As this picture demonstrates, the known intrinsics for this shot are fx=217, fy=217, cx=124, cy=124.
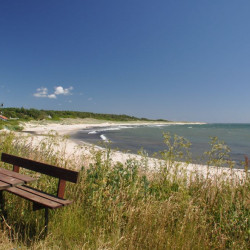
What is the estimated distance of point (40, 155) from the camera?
5.58m

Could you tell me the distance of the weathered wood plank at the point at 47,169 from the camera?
2.97m

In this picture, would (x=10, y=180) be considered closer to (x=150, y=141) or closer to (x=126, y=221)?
(x=126, y=221)

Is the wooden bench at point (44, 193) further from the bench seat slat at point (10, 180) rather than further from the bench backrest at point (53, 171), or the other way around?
the bench seat slat at point (10, 180)

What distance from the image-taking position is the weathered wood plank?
117 inches

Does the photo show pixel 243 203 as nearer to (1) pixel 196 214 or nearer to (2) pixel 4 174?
(1) pixel 196 214

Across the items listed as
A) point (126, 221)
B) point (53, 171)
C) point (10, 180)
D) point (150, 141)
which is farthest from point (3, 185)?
point (150, 141)

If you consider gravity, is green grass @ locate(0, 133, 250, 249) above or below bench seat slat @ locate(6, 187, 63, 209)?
below

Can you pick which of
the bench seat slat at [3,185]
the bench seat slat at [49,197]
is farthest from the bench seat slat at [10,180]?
the bench seat slat at [49,197]

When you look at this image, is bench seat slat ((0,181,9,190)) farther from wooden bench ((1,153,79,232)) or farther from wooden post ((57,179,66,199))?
wooden post ((57,179,66,199))

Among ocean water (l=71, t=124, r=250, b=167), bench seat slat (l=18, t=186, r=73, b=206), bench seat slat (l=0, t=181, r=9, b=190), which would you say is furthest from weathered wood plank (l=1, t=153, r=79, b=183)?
ocean water (l=71, t=124, r=250, b=167)

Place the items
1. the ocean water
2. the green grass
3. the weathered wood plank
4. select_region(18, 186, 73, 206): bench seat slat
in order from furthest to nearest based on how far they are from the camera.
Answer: the ocean water < the weathered wood plank < select_region(18, 186, 73, 206): bench seat slat < the green grass

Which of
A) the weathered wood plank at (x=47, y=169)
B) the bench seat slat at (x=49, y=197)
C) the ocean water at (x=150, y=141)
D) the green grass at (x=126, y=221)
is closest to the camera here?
the green grass at (x=126, y=221)

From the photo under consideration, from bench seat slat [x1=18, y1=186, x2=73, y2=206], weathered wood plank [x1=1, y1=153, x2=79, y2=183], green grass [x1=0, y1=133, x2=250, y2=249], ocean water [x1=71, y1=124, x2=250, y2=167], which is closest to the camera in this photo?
green grass [x1=0, y1=133, x2=250, y2=249]

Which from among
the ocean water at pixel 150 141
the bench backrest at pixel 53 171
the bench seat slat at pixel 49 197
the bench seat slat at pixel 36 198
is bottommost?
the ocean water at pixel 150 141
